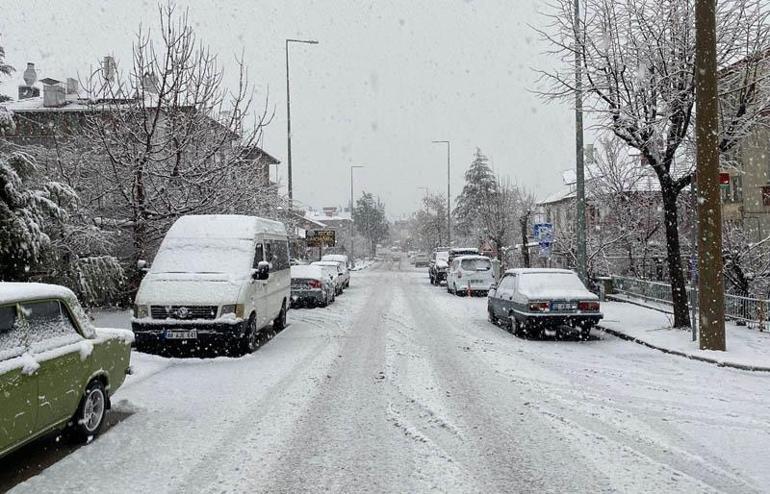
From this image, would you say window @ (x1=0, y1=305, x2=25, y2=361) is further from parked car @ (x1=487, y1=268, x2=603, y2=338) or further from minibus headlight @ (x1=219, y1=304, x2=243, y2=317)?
parked car @ (x1=487, y1=268, x2=603, y2=338)

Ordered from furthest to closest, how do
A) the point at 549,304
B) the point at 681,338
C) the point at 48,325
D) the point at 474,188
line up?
the point at 474,188
the point at 549,304
the point at 681,338
the point at 48,325

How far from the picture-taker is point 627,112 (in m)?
12.9

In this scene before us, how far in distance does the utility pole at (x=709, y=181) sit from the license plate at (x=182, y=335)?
8.46 meters

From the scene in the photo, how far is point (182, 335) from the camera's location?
10.1 metres

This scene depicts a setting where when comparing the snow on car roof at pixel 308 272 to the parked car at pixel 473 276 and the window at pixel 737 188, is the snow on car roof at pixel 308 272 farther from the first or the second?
the window at pixel 737 188

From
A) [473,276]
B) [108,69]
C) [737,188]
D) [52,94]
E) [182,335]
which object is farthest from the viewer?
[52,94]

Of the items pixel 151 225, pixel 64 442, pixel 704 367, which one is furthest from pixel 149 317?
pixel 704 367

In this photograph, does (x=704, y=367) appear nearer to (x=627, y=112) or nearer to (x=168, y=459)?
(x=627, y=112)

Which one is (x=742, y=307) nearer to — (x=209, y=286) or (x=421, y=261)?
(x=209, y=286)

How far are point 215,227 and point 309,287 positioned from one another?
8.81 meters

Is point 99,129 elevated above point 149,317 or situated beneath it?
elevated above

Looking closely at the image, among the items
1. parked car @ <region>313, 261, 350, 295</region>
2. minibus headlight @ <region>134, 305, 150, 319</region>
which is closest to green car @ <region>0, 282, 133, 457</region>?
minibus headlight @ <region>134, 305, 150, 319</region>

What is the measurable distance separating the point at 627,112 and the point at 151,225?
11.7m

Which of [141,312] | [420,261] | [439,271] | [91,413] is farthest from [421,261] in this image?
[91,413]
